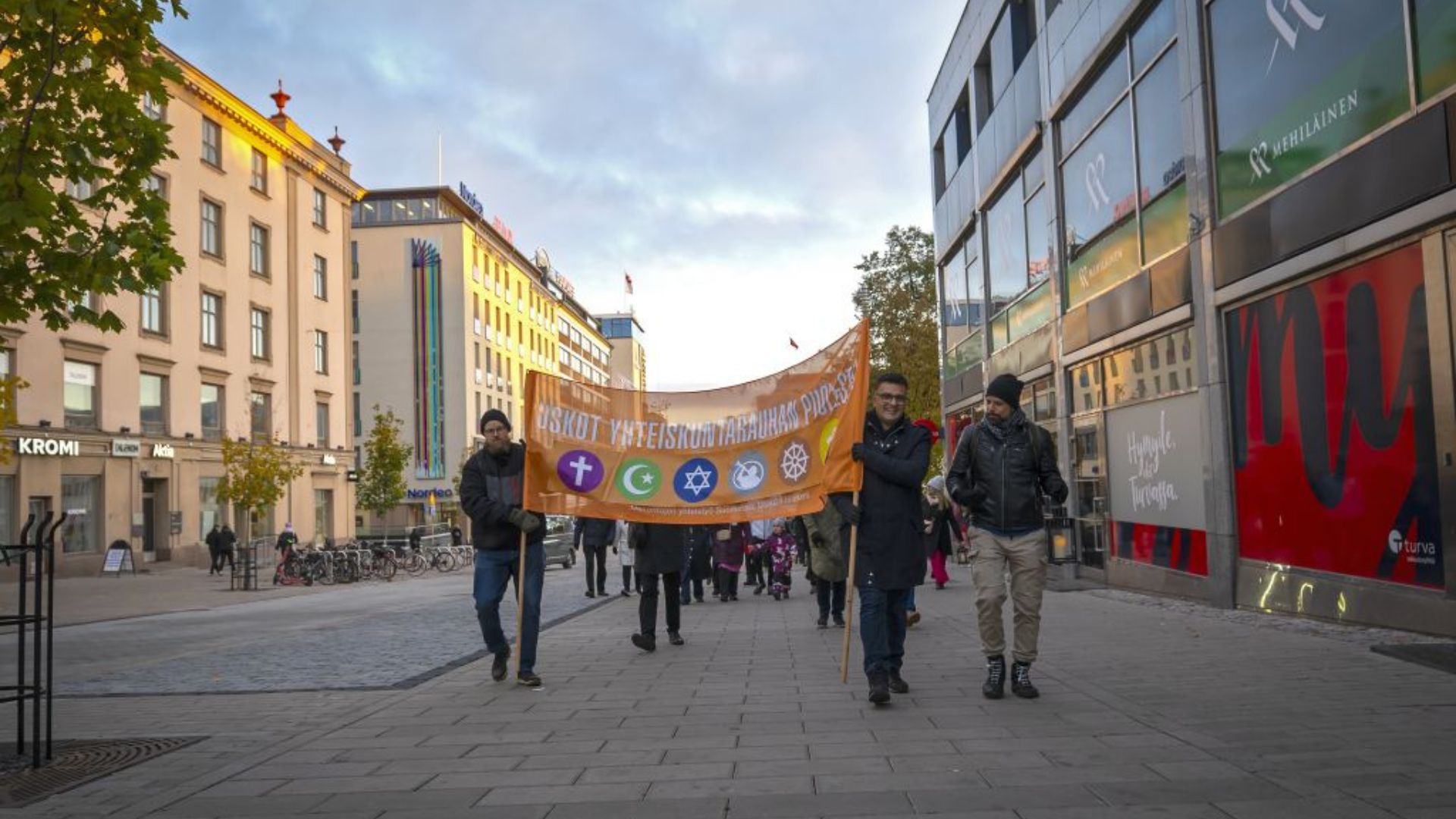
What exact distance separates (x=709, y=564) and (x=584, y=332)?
9544 cm

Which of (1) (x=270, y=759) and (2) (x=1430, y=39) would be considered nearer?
(1) (x=270, y=759)

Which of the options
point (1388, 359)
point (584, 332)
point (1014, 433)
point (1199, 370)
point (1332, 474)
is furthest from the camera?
point (584, 332)

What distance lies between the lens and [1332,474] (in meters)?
10.6

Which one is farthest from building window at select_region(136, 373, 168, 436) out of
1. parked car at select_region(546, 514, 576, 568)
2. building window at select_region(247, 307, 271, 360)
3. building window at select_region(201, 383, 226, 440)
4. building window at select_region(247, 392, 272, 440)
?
parked car at select_region(546, 514, 576, 568)

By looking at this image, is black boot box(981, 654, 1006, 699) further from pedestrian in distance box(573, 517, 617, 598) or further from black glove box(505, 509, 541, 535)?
pedestrian in distance box(573, 517, 617, 598)

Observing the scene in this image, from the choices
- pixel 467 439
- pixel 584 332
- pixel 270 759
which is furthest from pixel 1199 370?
pixel 584 332

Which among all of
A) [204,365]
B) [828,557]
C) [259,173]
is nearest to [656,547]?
[828,557]

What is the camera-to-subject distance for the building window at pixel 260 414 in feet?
145

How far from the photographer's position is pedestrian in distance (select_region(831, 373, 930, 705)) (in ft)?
23.1

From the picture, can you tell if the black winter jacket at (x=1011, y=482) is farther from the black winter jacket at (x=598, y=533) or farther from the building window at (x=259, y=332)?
the building window at (x=259, y=332)

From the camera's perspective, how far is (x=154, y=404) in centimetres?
3856

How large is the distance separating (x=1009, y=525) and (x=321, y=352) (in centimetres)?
4694

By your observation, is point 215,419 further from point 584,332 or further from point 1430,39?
point 584,332

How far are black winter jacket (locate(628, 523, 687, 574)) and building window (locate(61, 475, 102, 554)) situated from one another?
95.7 ft
